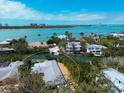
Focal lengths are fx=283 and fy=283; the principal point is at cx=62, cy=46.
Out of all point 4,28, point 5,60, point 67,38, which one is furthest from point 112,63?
point 4,28

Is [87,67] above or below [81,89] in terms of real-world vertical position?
below

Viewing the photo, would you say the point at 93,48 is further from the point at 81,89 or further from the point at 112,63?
the point at 81,89

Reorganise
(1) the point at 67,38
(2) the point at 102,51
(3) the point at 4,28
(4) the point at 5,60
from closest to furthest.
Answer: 1. (4) the point at 5,60
2. (2) the point at 102,51
3. (1) the point at 67,38
4. (3) the point at 4,28

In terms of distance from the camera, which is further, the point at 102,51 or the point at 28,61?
the point at 102,51

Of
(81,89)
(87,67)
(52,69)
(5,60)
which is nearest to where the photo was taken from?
(81,89)

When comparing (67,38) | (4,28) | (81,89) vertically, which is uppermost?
(81,89)

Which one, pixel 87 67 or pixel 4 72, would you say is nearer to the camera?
pixel 87 67

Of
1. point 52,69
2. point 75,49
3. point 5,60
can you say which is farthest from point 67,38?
point 52,69

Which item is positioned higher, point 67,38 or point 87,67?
point 87,67

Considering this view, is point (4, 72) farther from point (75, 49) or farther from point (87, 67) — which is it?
point (75, 49)
